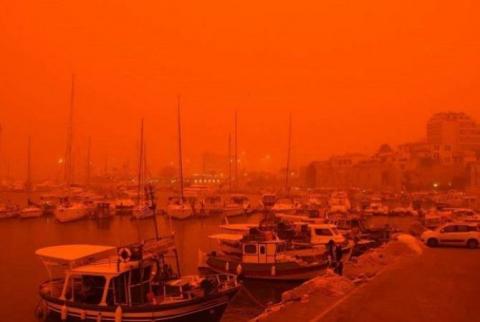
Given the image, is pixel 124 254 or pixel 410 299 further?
pixel 124 254

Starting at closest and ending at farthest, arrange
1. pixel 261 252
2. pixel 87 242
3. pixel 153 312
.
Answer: pixel 153 312 → pixel 261 252 → pixel 87 242

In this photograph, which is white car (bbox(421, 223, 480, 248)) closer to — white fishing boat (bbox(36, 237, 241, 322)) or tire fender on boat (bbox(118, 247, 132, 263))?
white fishing boat (bbox(36, 237, 241, 322))

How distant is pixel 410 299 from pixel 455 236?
13466 millimetres

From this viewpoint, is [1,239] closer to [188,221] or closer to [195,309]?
[188,221]

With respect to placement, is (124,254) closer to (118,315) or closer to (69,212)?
(118,315)

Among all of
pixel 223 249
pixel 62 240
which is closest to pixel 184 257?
pixel 223 249

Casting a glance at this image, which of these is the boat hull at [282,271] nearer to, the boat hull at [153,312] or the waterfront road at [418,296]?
the waterfront road at [418,296]

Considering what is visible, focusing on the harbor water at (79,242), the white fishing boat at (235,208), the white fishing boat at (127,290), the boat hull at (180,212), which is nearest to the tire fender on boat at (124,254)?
the white fishing boat at (127,290)

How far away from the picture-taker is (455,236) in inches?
1017

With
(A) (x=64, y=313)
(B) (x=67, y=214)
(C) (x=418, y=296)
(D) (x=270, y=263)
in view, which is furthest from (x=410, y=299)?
(B) (x=67, y=214)

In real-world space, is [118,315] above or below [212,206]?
above

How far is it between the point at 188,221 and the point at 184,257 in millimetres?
26668

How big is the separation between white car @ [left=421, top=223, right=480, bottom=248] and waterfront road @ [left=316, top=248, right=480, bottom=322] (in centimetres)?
530

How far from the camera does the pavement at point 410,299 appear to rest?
12.3 meters
